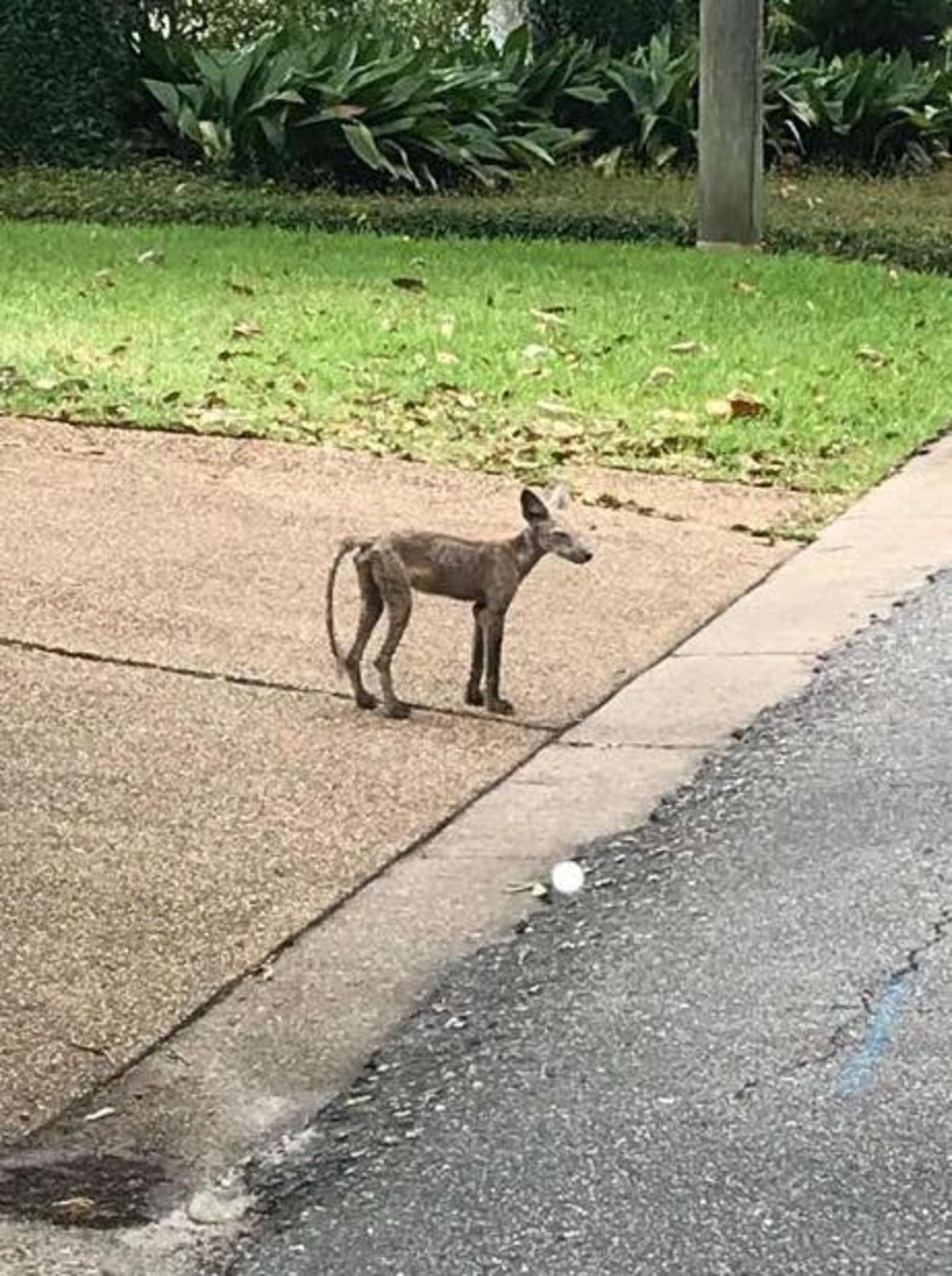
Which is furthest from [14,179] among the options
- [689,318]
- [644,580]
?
[644,580]

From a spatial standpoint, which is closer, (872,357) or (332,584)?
(332,584)

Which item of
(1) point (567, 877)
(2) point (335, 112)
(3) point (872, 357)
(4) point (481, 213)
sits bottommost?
(4) point (481, 213)

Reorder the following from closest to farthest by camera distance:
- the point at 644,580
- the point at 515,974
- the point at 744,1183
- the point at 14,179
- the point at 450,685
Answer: the point at 744,1183, the point at 515,974, the point at 450,685, the point at 644,580, the point at 14,179

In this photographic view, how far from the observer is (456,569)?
5.61m

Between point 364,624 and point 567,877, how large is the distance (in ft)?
3.77

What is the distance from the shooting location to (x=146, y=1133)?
3656 mm

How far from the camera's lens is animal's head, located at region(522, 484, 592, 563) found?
561cm

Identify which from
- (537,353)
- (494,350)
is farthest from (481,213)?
(537,353)

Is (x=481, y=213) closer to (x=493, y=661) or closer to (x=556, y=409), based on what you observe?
(x=556, y=409)

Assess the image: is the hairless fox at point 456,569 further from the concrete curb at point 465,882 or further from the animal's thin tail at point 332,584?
the concrete curb at point 465,882

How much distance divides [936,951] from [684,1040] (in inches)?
23.8

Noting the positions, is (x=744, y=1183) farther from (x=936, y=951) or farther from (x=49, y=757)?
(x=49, y=757)

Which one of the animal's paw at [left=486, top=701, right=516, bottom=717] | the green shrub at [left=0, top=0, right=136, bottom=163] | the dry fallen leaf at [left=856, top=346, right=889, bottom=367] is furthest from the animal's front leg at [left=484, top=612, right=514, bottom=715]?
the green shrub at [left=0, top=0, right=136, bottom=163]

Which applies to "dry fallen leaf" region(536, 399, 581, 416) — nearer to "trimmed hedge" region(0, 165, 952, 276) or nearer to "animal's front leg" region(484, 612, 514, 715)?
"animal's front leg" region(484, 612, 514, 715)
